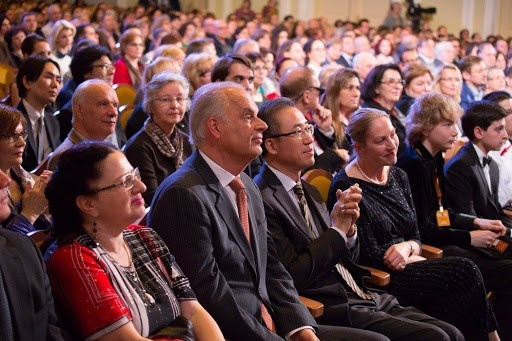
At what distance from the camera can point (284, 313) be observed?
2436 millimetres

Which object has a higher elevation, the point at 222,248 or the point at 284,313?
the point at 222,248

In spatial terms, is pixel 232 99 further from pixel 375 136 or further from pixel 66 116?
pixel 66 116

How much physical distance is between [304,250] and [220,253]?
0.49 m

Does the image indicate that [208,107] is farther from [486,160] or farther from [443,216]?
[486,160]

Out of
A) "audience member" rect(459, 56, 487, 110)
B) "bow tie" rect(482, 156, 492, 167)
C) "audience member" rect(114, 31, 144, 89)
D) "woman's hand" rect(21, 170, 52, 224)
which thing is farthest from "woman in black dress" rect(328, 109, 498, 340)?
"audience member" rect(459, 56, 487, 110)

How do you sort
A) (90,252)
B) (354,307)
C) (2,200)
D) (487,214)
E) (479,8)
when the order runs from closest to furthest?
(2,200), (90,252), (354,307), (487,214), (479,8)

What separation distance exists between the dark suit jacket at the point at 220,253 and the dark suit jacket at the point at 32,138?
182cm

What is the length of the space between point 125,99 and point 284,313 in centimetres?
325

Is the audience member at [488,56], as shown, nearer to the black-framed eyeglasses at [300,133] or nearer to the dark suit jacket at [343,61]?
the dark suit jacket at [343,61]

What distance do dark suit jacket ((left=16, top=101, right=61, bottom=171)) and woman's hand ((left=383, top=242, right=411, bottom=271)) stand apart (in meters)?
1.99

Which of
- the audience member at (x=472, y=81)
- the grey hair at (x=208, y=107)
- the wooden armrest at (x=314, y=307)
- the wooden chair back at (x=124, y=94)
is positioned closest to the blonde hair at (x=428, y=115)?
the wooden armrest at (x=314, y=307)

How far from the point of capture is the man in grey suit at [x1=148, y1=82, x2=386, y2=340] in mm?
2223

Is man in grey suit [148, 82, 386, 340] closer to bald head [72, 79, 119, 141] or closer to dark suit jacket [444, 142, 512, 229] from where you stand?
bald head [72, 79, 119, 141]

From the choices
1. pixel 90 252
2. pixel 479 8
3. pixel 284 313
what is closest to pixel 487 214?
pixel 284 313
